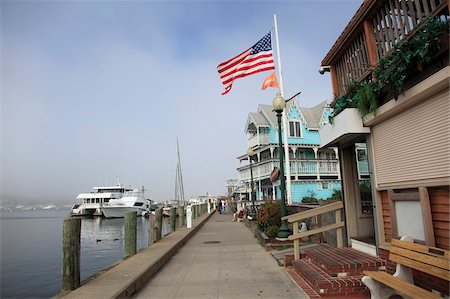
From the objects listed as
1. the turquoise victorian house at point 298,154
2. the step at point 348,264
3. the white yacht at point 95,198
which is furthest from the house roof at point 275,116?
the white yacht at point 95,198

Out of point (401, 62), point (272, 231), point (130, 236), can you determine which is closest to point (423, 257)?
→ point (401, 62)

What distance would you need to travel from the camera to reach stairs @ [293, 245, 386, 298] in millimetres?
5312

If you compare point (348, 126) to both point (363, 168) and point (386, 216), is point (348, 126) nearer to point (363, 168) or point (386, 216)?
point (386, 216)

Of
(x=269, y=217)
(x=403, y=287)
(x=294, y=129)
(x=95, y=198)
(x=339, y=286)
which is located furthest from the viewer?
(x=95, y=198)

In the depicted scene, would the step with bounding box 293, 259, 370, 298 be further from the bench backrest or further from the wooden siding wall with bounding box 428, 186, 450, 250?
the wooden siding wall with bounding box 428, 186, 450, 250

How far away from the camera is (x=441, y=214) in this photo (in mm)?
4555

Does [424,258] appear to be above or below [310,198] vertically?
below

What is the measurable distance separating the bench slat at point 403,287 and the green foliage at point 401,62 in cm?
286

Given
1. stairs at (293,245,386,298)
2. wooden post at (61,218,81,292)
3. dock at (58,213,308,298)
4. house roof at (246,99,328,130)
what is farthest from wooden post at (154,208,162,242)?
house roof at (246,99,328,130)

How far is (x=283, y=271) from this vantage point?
7492 millimetres

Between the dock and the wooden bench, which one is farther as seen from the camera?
the dock

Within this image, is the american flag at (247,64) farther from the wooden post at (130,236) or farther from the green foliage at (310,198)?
the green foliage at (310,198)

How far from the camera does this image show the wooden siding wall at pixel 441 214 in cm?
443

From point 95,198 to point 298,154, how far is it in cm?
4366
